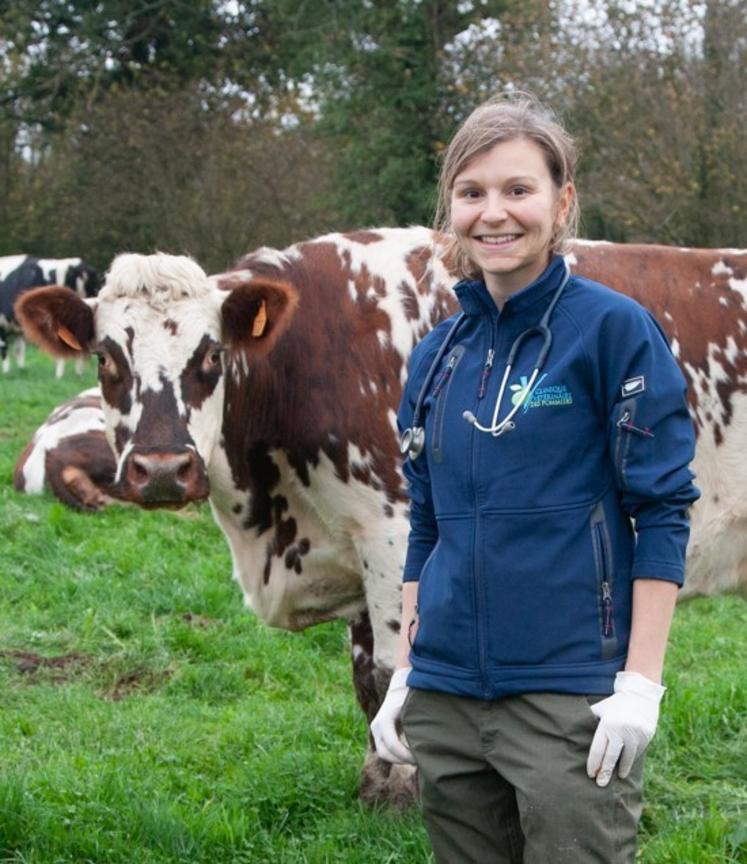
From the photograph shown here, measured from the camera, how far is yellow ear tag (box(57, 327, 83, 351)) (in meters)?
4.54

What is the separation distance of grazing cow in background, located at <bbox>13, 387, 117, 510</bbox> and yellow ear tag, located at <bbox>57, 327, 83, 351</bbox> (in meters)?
4.59

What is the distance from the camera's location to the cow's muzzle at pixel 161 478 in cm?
407

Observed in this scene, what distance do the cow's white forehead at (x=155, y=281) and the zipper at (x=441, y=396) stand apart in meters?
1.92

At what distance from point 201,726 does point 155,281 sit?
1990mm

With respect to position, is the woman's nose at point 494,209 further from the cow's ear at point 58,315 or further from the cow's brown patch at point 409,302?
the cow's ear at point 58,315

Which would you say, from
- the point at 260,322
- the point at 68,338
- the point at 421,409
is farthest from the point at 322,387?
the point at 421,409

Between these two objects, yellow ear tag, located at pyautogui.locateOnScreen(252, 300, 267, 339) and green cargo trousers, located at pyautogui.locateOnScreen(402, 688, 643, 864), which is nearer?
green cargo trousers, located at pyautogui.locateOnScreen(402, 688, 643, 864)

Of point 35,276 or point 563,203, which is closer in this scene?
point 563,203

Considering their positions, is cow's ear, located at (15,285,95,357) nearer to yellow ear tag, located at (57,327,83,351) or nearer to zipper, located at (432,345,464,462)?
yellow ear tag, located at (57,327,83,351)

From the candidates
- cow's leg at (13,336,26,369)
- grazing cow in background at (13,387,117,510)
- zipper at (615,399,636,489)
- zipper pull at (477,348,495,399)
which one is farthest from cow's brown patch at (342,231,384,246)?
cow's leg at (13,336,26,369)

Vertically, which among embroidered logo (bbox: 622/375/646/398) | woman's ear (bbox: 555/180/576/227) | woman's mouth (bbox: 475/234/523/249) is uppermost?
woman's ear (bbox: 555/180/576/227)

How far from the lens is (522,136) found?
258 cm

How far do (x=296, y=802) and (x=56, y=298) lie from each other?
6.47 ft

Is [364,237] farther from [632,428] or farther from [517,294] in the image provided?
[632,428]
